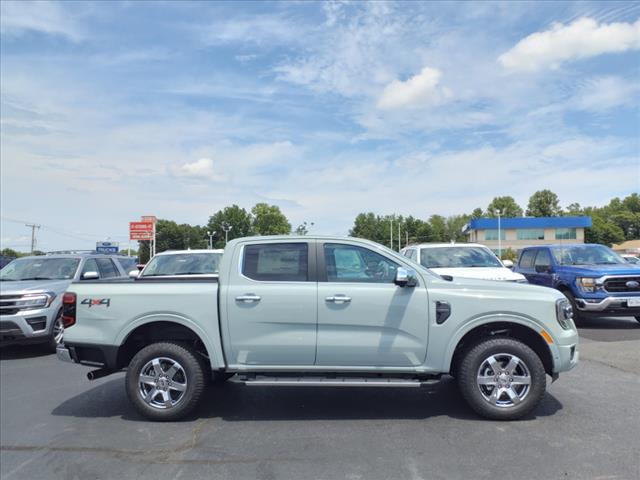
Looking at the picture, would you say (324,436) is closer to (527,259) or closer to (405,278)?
(405,278)

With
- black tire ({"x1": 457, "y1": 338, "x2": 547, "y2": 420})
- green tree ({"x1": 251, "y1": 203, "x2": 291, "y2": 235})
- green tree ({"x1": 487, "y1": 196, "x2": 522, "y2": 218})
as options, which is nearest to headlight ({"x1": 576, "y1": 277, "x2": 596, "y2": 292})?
black tire ({"x1": 457, "y1": 338, "x2": 547, "y2": 420})

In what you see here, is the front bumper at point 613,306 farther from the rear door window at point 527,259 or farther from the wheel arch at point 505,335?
the wheel arch at point 505,335

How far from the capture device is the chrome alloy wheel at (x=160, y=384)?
5031 mm

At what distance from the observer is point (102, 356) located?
515 centimetres

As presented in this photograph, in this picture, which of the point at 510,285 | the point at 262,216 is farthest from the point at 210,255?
the point at 262,216

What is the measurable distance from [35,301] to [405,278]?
6.85m

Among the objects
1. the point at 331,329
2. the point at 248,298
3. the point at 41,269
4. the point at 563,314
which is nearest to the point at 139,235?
the point at 41,269

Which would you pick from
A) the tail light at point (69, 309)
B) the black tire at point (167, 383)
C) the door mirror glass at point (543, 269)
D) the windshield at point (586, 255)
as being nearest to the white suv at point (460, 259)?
the door mirror glass at point (543, 269)

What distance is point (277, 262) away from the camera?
5215mm

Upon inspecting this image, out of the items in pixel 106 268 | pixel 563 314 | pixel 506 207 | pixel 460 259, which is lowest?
Answer: pixel 563 314

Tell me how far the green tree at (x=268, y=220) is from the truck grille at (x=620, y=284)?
94.8 meters

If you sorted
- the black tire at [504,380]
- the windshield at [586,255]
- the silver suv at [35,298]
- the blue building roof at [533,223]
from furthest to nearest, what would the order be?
the blue building roof at [533,223] < the windshield at [586,255] < the silver suv at [35,298] < the black tire at [504,380]

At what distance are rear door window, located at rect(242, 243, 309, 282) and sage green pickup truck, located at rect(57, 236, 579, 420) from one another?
1cm

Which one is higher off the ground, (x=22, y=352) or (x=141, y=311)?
(x=141, y=311)
